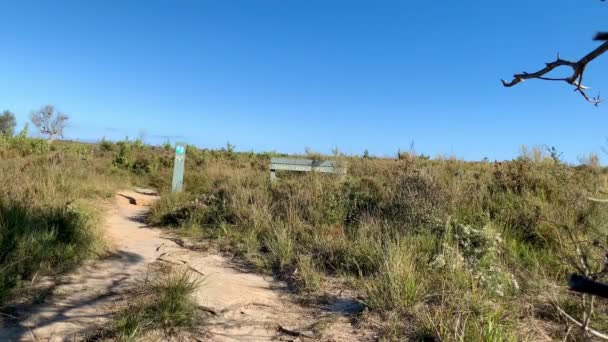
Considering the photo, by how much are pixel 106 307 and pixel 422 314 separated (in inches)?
106

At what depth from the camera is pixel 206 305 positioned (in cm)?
392

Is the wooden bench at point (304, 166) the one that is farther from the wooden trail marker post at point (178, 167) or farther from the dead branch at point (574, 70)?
the dead branch at point (574, 70)

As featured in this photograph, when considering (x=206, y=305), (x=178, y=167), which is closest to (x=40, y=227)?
(x=206, y=305)

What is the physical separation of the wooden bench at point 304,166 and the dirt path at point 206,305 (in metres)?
4.15

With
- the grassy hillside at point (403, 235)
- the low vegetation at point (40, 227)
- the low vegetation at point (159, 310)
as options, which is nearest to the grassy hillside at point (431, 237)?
the grassy hillside at point (403, 235)

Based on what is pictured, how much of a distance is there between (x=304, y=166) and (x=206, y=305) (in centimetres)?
606

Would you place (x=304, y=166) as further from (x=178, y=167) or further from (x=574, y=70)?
(x=574, y=70)

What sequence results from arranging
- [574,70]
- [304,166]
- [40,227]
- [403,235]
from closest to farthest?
[574,70] → [40,227] → [403,235] → [304,166]

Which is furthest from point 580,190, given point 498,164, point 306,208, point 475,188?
point 306,208

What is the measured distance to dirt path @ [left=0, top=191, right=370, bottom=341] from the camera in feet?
11.1

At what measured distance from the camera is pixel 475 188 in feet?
24.3

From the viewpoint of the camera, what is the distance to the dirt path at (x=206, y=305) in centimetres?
339

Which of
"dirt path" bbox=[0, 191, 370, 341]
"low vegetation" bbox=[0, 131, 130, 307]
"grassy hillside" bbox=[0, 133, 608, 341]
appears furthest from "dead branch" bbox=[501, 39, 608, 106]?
"low vegetation" bbox=[0, 131, 130, 307]

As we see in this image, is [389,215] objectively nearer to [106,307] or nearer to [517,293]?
[517,293]
